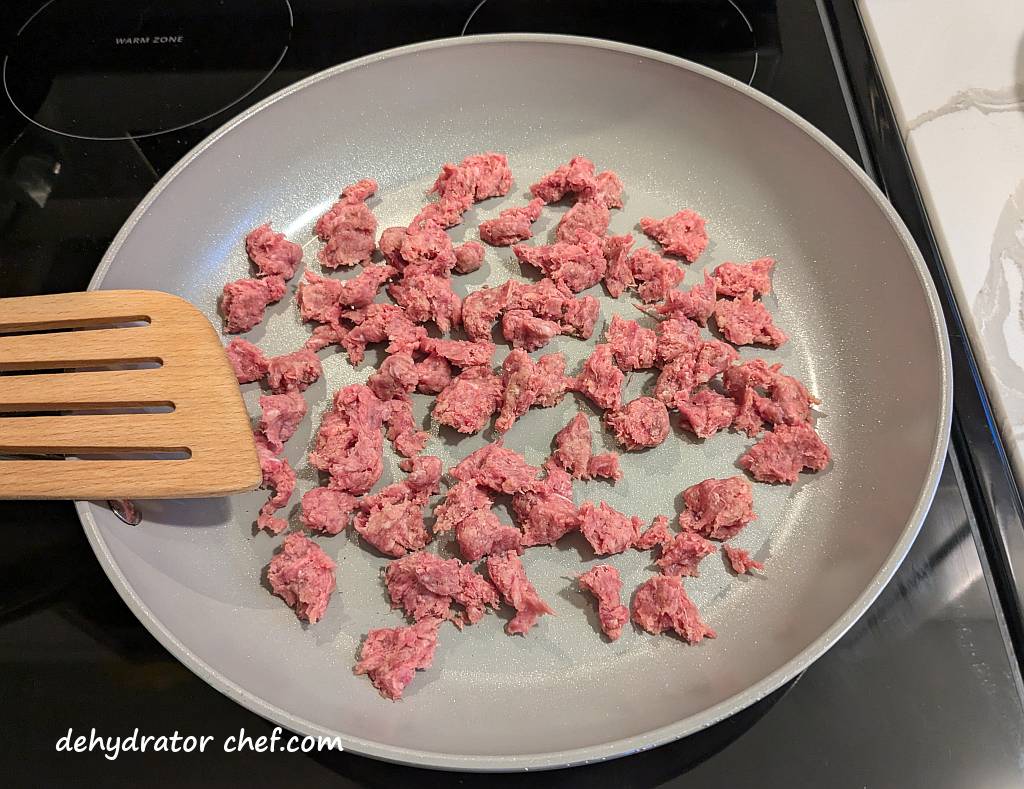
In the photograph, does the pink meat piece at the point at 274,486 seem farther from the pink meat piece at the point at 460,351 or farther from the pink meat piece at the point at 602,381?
the pink meat piece at the point at 602,381

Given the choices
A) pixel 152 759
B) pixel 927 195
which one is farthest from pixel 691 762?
pixel 927 195

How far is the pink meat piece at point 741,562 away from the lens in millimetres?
1353

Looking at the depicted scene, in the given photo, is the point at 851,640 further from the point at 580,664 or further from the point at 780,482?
the point at 580,664

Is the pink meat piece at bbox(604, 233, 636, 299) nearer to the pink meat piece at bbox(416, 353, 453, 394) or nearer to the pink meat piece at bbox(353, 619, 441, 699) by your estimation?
the pink meat piece at bbox(416, 353, 453, 394)

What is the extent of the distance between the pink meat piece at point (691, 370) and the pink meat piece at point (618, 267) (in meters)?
0.22

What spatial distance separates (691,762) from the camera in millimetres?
1215

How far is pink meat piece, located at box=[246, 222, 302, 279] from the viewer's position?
1.67 metres

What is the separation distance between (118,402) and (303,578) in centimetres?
43

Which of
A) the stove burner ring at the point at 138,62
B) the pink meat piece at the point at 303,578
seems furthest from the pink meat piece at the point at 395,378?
the stove burner ring at the point at 138,62

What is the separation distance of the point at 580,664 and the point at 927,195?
1.30 meters

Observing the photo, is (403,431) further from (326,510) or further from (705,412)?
(705,412)

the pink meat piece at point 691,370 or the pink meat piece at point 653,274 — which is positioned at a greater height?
the pink meat piece at point 653,274

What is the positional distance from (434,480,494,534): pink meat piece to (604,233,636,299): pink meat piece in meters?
0.53

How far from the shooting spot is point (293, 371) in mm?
1531
